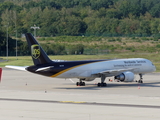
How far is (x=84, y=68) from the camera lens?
46.2 meters

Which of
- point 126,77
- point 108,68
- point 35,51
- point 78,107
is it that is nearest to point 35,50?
point 35,51

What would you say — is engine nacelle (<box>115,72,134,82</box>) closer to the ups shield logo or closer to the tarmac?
the ups shield logo

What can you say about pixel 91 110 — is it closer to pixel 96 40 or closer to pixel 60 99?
pixel 60 99

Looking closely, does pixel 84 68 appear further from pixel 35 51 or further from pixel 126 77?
pixel 35 51

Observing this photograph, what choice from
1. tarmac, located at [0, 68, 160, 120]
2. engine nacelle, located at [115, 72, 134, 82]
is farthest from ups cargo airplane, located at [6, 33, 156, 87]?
tarmac, located at [0, 68, 160, 120]

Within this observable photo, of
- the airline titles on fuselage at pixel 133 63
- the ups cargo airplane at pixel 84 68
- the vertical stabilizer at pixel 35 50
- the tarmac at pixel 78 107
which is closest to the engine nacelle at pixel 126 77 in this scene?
the ups cargo airplane at pixel 84 68

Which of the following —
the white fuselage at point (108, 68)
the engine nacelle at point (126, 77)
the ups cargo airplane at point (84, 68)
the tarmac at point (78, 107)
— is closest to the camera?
the tarmac at point (78, 107)

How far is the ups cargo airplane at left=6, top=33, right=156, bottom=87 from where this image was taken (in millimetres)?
44125

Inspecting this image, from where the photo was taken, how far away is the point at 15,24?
177125mm

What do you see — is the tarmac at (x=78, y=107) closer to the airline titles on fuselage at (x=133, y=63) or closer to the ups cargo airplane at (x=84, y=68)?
the ups cargo airplane at (x=84, y=68)

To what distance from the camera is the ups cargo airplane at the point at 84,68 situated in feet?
145

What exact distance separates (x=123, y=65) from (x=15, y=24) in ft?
436

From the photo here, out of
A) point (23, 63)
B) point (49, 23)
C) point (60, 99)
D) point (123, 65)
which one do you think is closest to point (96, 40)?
point (49, 23)

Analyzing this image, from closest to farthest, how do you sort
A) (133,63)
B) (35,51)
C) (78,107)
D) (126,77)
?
(78,107) < (35,51) < (126,77) < (133,63)
